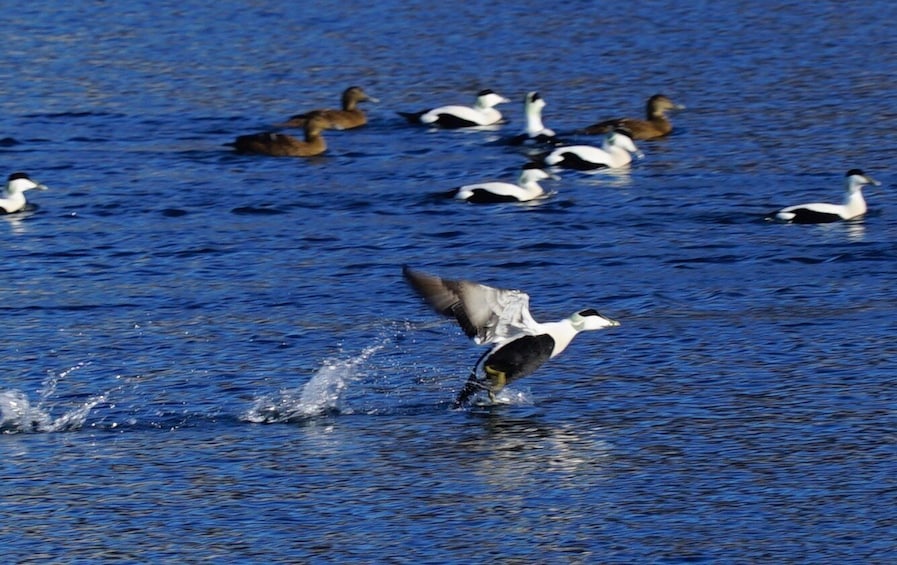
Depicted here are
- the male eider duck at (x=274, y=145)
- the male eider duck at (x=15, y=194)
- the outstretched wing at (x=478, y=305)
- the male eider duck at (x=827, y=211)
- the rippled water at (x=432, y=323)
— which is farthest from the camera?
the male eider duck at (x=274, y=145)

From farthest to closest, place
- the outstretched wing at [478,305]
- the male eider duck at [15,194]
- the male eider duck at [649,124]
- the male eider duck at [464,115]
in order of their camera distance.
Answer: the male eider duck at [464,115], the male eider duck at [649,124], the male eider duck at [15,194], the outstretched wing at [478,305]

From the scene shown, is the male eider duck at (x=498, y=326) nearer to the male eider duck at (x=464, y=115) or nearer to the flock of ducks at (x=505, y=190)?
the flock of ducks at (x=505, y=190)

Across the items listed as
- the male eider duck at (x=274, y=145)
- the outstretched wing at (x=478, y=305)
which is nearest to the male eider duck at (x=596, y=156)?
the male eider duck at (x=274, y=145)

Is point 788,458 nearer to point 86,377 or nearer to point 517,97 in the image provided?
point 86,377

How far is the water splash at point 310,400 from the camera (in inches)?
420

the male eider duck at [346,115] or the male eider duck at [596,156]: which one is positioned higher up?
the male eider duck at [346,115]

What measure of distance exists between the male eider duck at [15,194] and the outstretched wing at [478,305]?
7829mm

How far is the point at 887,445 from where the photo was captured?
9.85 metres

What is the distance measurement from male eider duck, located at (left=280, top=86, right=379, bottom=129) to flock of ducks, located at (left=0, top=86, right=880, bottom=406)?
1 centimetres

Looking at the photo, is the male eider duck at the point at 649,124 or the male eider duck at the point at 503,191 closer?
→ the male eider duck at the point at 503,191

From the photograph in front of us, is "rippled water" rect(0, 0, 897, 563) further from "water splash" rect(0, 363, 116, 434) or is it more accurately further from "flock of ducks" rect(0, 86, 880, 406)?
"flock of ducks" rect(0, 86, 880, 406)

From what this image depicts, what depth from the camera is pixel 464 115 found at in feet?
69.5

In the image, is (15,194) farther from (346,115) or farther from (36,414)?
(36,414)

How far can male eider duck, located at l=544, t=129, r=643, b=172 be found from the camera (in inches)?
746
